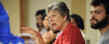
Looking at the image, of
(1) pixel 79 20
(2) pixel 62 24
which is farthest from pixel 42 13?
(2) pixel 62 24

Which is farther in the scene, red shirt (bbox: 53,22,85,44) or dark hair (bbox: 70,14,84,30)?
dark hair (bbox: 70,14,84,30)

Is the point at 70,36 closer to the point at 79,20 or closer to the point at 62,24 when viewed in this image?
the point at 62,24

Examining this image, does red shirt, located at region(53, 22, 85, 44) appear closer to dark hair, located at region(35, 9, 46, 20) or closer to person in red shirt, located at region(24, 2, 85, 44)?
person in red shirt, located at region(24, 2, 85, 44)

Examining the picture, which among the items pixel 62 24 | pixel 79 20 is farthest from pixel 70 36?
pixel 79 20

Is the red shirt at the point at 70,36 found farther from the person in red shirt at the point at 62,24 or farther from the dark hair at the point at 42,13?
the dark hair at the point at 42,13

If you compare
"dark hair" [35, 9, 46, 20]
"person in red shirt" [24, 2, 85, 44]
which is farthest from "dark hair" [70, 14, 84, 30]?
"person in red shirt" [24, 2, 85, 44]

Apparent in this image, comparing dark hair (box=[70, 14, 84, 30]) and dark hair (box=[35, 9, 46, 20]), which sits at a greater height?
dark hair (box=[35, 9, 46, 20])

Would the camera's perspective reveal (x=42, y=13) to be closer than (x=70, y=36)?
No

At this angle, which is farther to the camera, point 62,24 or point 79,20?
point 79,20

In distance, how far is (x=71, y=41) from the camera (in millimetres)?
788

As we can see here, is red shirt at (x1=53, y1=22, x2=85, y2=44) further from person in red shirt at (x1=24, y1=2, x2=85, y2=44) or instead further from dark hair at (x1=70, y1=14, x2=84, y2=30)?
dark hair at (x1=70, y1=14, x2=84, y2=30)

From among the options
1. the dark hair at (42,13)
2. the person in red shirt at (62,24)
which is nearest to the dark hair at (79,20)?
the dark hair at (42,13)

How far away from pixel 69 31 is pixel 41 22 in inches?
16.0

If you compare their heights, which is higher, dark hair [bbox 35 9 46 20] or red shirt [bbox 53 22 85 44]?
dark hair [bbox 35 9 46 20]
